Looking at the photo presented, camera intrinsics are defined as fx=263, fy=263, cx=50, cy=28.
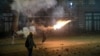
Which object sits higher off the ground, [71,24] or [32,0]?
[32,0]

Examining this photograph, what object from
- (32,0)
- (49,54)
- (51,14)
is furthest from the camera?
(51,14)

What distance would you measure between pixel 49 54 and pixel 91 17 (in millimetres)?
28658

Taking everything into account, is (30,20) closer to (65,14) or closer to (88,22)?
(65,14)

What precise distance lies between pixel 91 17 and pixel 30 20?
13567 mm

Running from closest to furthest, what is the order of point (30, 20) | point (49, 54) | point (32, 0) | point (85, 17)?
1. point (49, 54)
2. point (32, 0)
3. point (30, 20)
4. point (85, 17)

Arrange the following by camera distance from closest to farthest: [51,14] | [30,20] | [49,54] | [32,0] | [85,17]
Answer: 1. [49,54]
2. [32,0]
3. [30,20]
4. [51,14]
5. [85,17]

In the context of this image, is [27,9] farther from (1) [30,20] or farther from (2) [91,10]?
(2) [91,10]

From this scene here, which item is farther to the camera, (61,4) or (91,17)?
(91,17)

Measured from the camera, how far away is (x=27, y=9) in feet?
109

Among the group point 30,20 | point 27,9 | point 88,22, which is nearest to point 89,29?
point 88,22

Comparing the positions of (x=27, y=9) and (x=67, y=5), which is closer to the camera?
(x=27, y=9)

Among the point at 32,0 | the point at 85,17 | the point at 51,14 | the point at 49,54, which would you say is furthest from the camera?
the point at 85,17

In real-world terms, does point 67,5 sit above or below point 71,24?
above

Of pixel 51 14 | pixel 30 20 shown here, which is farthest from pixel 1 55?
pixel 51 14
